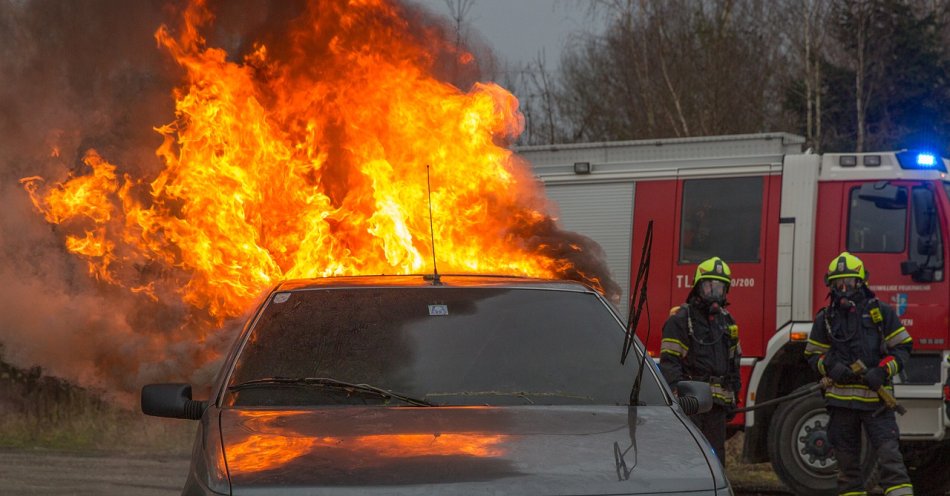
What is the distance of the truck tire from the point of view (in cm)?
1138

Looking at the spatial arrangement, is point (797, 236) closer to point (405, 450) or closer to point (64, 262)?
point (64, 262)

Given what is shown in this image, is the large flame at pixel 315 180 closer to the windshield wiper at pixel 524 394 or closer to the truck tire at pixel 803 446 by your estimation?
the truck tire at pixel 803 446

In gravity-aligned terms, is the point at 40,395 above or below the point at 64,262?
below

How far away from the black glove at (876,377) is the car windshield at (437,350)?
360cm

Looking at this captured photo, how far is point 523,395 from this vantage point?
509cm

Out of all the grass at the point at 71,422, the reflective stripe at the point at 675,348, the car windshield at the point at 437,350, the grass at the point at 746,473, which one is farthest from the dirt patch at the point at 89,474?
the car windshield at the point at 437,350

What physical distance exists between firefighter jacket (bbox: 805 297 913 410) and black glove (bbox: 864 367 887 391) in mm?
32

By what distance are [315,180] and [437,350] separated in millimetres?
6047

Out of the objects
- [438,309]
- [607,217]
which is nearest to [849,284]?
[607,217]

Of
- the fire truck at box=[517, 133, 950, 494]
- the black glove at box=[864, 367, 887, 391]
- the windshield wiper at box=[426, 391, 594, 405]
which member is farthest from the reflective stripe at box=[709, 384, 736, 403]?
the windshield wiper at box=[426, 391, 594, 405]

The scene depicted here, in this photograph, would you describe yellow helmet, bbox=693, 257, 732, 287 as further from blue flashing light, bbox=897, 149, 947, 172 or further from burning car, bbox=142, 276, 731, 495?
burning car, bbox=142, 276, 731, 495

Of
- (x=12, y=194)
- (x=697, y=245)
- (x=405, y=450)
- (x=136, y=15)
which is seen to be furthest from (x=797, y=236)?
(x=405, y=450)

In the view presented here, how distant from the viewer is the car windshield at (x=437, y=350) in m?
5.10

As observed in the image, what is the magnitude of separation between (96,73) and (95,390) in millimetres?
3597
